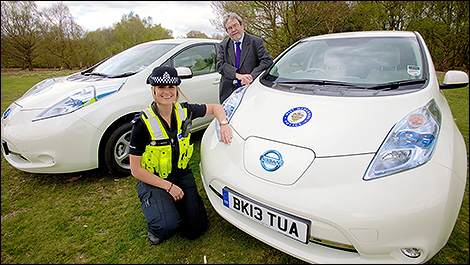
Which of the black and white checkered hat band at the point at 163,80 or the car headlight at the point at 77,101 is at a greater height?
the black and white checkered hat band at the point at 163,80

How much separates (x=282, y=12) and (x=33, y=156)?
1020 centimetres

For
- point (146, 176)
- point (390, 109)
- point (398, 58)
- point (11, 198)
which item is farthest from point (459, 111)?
point (11, 198)

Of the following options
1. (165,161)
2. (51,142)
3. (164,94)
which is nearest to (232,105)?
(164,94)

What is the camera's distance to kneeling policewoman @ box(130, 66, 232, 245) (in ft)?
5.51

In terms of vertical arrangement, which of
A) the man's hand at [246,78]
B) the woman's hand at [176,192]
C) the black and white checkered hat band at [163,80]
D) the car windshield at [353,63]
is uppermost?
the black and white checkered hat band at [163,80]

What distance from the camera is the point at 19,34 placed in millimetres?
18156

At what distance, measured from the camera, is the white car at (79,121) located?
2244 millimetres

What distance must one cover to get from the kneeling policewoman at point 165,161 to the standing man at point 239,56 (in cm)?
127

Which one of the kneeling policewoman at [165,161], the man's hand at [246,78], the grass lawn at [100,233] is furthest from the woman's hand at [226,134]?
the man's hand at [246,78]

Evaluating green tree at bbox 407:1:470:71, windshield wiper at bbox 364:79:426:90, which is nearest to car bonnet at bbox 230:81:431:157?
windshield wiper at bbox 364:79:426:90

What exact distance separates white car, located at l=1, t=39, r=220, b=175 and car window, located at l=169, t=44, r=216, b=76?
0.16m

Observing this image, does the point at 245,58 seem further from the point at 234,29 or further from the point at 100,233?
the point at 100,233

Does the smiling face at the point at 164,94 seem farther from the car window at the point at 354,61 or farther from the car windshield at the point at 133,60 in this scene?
the car windshield at the point at 133,60

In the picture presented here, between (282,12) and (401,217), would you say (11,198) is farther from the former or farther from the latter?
(282,12)
